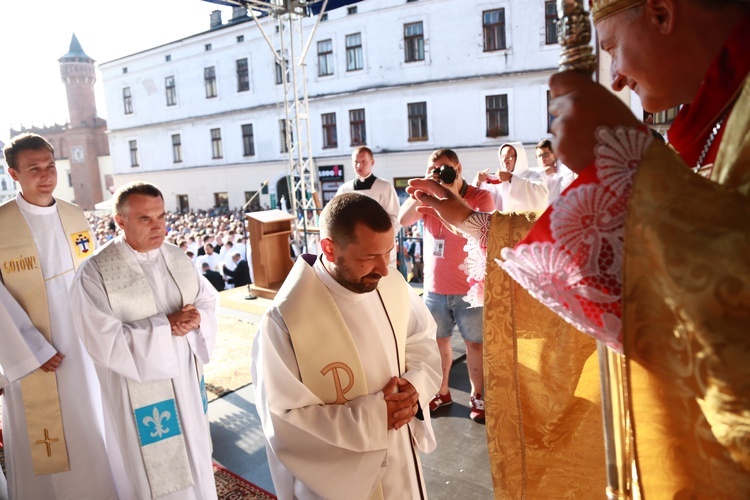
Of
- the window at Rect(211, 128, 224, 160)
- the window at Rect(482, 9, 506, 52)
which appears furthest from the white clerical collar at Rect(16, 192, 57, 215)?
the window at Rect(211, 128, 224, 160)

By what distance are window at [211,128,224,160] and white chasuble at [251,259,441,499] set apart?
2445cm

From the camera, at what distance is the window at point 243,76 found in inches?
914

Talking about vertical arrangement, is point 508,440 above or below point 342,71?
below

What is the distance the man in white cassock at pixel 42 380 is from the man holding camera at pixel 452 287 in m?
2.41

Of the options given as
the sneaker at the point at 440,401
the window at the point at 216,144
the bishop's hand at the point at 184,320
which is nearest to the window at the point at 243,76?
the window at the point at 216,144

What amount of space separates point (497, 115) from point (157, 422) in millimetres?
17161

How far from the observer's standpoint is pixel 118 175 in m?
29.5

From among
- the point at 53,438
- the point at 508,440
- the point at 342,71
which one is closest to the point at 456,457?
the point at 508,440

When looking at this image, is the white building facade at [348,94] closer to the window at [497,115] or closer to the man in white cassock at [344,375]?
the window at [497,115]

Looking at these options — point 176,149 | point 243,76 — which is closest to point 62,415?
point 243,76

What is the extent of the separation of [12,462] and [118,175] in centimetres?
2961

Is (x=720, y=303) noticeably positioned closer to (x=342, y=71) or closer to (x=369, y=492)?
(x=369, y=492)

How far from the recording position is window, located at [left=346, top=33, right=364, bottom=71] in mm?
20312

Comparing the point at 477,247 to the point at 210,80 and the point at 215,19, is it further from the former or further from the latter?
the point at 215,19
